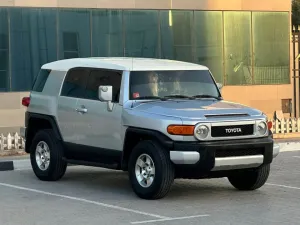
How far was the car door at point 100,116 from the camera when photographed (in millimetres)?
10164

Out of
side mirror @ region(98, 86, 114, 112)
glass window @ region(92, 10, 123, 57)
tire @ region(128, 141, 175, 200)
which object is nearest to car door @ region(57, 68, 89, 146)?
side mirror @ region(98, 86, 114, 112)

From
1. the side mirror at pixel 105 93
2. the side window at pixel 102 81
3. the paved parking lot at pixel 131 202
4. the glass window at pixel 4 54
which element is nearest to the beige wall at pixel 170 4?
the glass window at pixel 4 54

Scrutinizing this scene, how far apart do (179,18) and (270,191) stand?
Answer: 1337 cm

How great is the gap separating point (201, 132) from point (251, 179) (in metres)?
1.54

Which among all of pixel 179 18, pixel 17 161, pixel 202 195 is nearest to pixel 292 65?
pixel 179 18

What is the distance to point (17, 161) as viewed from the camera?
13.3 meters

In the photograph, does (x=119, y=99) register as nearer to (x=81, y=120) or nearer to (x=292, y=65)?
(x=81, y=120)

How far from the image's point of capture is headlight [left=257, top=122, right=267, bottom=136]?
32.1 ft

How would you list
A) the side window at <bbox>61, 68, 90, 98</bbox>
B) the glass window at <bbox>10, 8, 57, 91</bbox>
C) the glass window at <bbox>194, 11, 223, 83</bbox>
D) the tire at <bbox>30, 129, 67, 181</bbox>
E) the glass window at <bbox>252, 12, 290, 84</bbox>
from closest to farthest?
the side window at <bbox>61, 68, 90, 98</bbox> < the tire at <bbox>30, 129, 67, 181</bbox> < the glass window at <bbox>10, 8, 57, 91</bbox> < the glass window at <bbox>194, 11, 223, 83</bbox> < the glass window at <bbox>252, 12, 290, 84</bbox>

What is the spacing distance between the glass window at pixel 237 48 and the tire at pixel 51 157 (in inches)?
525

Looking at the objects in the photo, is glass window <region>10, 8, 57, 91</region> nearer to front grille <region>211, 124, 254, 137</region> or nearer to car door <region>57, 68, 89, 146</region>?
car door <region>57, 68, 89, 146</region>

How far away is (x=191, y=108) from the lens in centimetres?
971

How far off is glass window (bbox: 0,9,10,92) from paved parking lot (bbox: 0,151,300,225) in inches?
342

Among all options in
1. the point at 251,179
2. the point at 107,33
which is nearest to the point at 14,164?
the point at 251,179
